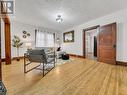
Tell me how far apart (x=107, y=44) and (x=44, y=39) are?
487cm

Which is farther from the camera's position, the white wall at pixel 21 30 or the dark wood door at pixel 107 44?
the white wall at pixel 21 30

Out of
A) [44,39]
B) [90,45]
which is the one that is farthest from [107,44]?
[90,45]

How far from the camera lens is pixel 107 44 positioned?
479 centimetres

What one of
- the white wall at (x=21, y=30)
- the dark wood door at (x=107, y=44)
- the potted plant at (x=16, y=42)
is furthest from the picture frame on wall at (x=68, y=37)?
the potted plant at (x=16, y=42)

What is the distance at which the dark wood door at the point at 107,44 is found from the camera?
14.7 feet

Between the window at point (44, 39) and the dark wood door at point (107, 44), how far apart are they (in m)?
4.38

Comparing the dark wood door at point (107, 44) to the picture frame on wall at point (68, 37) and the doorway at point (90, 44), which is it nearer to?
the doorway at point (90, 44)

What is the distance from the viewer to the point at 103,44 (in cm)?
501

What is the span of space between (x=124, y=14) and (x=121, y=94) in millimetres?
3690

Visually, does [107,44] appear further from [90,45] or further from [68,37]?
[90,45]

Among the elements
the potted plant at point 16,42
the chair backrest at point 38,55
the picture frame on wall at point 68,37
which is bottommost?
the chair backrest at point 38,55

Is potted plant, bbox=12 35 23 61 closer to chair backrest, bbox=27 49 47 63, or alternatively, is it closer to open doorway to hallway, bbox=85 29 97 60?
chair backrest, bbox=27 49 47 63

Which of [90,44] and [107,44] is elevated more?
[90,44]

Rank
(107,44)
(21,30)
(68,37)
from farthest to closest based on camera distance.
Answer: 1. (68,37)
2. (21,30)
3. (107,44)
